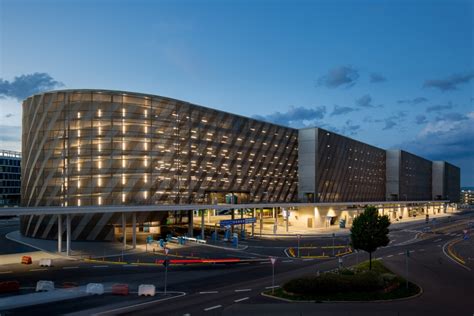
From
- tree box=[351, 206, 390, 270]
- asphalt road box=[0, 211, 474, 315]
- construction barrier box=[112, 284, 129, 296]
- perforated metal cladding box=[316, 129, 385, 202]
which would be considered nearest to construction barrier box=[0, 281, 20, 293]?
asphalt road box=[0, 211, 474, 315]

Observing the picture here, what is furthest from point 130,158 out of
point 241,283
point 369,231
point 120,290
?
point 369,231

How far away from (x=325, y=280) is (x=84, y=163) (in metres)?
50.8

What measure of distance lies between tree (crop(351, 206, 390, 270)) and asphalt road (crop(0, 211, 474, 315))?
14.8ft

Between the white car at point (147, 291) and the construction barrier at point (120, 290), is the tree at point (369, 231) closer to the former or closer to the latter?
the white car at point (147, 291)

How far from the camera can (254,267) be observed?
4734 cm

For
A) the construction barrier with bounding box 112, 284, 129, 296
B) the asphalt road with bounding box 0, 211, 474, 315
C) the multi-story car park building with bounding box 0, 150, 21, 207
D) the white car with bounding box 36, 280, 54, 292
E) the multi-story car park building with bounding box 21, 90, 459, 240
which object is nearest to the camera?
the asphalt road with bounding box 0, 211, 474, 315

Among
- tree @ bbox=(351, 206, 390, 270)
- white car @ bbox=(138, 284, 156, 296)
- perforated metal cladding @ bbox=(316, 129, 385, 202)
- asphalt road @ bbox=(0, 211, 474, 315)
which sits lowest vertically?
asphalt road @ bbox=(0, 211, 474, 315)

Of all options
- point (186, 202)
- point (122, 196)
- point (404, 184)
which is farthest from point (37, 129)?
point (404, 184)

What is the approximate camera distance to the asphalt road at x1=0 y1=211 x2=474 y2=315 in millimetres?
29016

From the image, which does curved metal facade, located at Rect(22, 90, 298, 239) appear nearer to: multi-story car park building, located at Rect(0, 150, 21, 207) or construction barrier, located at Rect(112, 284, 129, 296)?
construction barrier, located at Rect(112, 284, 129, 296)

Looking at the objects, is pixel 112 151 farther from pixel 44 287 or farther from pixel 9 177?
pixel 9 177

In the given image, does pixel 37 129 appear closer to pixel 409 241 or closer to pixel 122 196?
pixel 122 196

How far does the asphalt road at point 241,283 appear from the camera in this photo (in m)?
29.0

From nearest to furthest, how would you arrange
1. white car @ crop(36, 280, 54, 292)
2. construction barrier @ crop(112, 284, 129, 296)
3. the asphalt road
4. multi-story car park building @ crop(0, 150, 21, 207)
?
the asphalt road → construction barrier @ crop(112, 284, 129, 296) → white car @ crop(36, 280, 54, 292) → multi-story car park building @ crop(0, 150, 21, 207)
